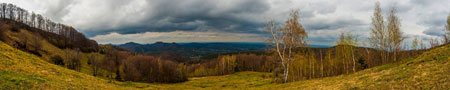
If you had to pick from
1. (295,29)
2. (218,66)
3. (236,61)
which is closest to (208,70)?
(218,66)

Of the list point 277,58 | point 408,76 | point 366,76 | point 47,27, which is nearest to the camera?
point 408,76

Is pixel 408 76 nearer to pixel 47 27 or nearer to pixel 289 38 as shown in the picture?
pixel 289 38

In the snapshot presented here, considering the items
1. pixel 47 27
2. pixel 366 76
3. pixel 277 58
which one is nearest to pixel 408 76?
pixel 366 76

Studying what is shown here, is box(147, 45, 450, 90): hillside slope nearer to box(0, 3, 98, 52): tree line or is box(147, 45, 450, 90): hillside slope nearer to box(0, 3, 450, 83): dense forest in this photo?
box(0, 3, 450, 83): dense forest

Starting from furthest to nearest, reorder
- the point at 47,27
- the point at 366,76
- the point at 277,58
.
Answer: the point at 47,27 < the point at 277,58 < the point at 366,76

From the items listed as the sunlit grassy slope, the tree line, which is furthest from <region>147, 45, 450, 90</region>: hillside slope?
the tree line

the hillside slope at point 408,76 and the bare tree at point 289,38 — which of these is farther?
the bare tree at point 289,38

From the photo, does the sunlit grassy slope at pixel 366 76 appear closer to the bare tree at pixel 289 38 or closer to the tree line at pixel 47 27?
the bare tree at pixel 289 38

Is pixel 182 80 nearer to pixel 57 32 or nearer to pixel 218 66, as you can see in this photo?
pixel 218 66

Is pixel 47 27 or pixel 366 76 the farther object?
pixel 47 27

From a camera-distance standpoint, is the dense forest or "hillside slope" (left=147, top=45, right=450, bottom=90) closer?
"hillside slope" (left=147, top=45, right=450, bottom=90)

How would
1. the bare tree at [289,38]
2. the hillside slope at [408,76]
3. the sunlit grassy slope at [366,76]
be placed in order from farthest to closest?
the bare tree at [289,38], the sunlit grassy slope at [366,76], the hillside slope at [408,76]

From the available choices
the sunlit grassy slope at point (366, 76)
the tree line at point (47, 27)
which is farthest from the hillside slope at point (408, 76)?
the tree line at point (47, 27)

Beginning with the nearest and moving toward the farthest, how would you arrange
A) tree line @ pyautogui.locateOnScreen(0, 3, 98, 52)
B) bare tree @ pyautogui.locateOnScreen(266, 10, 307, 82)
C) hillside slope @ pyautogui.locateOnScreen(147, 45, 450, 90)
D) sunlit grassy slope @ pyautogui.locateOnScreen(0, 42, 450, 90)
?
hillside slope @ pyautogui.locateOnScreen(147, 45, 450, 90)
sunlit grassy slope @ pyautogui.locateOnScreen(0, 42, 450, 90)
bare tree @ pyautogui.locateOnScreen(266, 10, 307, 82)
tree line @ pyautogui.locateOnScreen(0, 3, 98, 52)
